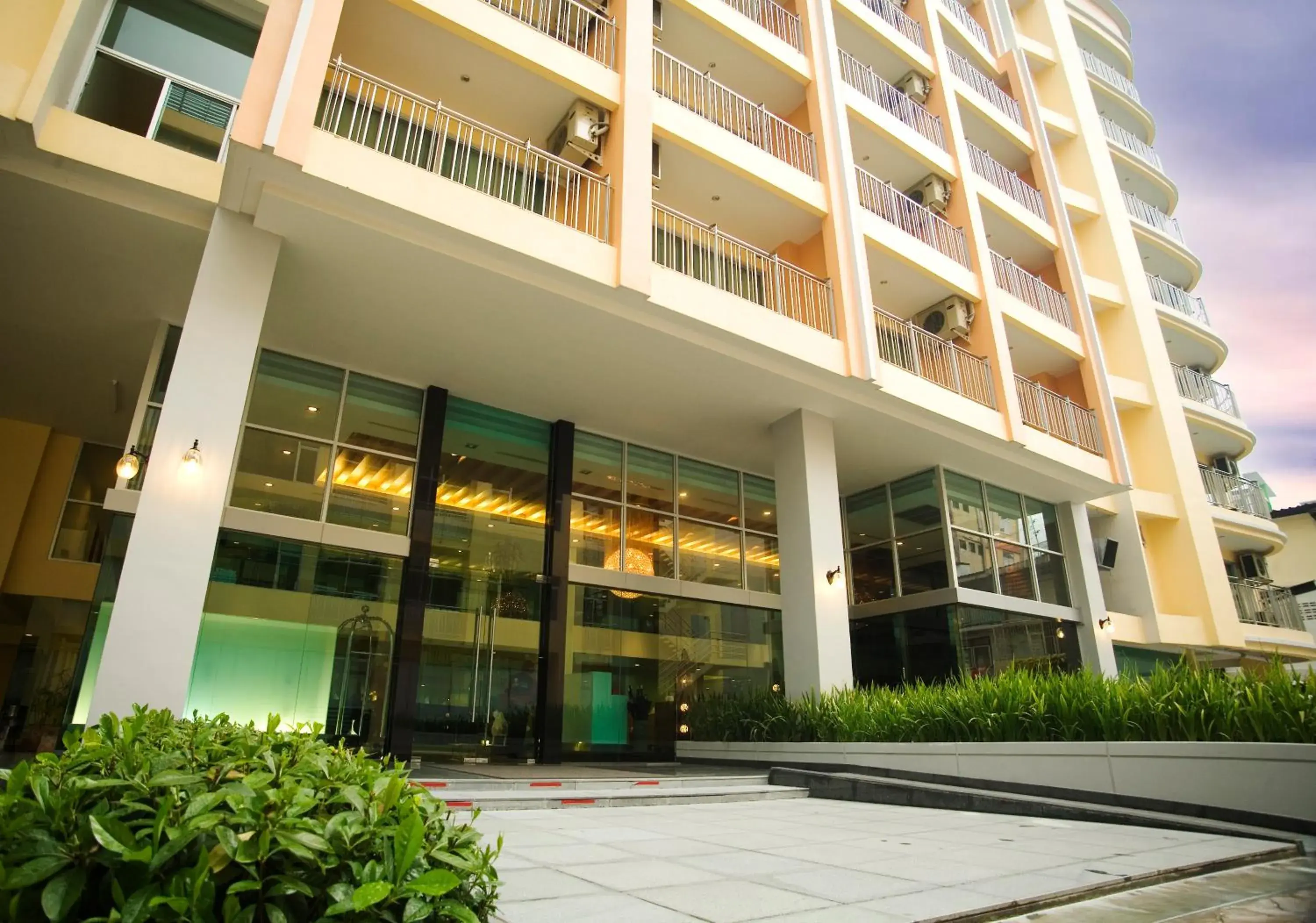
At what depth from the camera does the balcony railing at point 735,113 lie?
12008mm

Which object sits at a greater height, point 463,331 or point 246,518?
point 463,331

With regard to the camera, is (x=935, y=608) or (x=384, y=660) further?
(x=935, y=608)

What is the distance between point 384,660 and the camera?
10195 millimetres

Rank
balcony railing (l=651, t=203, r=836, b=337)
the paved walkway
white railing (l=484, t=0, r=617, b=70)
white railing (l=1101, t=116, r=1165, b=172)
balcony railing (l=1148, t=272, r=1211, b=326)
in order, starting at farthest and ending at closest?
1. white railing (l=1101, t=116, r=1165, b=172)
2. balcony railing (l=1148, t=272, r=1211, b=326)
3. balcony railing (l=651, t=203, r=836, b=337)
4. white railing (l=484, t=0, r=617, b=70)
5. the paved walkway

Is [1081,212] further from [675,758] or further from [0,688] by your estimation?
[0,688]

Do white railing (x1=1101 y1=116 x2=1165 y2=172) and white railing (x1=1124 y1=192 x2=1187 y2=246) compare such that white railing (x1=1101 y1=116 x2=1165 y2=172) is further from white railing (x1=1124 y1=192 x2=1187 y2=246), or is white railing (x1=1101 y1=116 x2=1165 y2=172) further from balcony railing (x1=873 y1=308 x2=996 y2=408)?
balcony railing (x1=873 y1=308 x2=996 y2=408)

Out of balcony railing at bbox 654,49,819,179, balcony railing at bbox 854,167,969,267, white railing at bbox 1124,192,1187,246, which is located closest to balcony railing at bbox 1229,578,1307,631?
white railing at bbox 1124,192,1187,246

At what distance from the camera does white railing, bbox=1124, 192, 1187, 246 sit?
23766mm

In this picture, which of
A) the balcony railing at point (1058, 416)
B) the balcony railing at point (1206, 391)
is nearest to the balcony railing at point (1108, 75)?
the balcony railing at point (1206, 391)

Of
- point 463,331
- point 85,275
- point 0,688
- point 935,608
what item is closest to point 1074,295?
point 935,608

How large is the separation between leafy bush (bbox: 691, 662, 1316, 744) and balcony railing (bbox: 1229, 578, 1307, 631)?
1640 cm

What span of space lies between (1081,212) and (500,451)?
1888 cm

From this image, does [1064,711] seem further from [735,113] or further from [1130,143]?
[1130,143]

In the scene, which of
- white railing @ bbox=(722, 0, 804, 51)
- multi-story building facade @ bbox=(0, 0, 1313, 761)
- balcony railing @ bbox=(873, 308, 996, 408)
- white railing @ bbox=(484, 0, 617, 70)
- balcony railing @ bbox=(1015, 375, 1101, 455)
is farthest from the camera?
balcony railing @ bbox=(1015, 375, 1101, 455)
